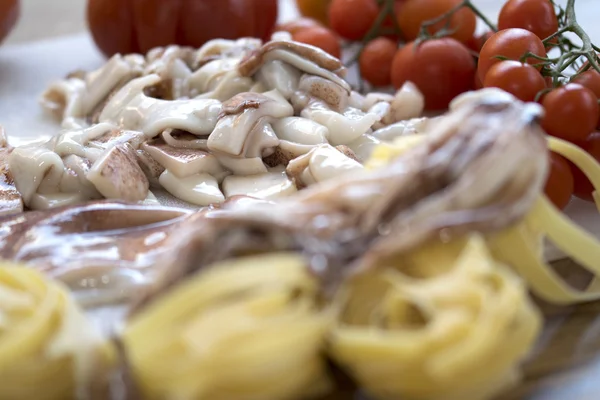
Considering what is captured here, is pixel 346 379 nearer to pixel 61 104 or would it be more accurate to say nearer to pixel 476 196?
pixel 476 196

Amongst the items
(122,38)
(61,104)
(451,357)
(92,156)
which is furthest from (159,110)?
(451,357)

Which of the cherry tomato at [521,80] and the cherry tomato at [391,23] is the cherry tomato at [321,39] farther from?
the cherry tomato at [521,80]

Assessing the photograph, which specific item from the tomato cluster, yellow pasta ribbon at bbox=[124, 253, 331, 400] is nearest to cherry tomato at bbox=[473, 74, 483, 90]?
the tomato cluster

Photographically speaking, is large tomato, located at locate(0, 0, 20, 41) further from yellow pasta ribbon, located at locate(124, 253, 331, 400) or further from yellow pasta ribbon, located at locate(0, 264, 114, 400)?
yellow pasta ribbon, located at locate(124, 253, 331, 400)

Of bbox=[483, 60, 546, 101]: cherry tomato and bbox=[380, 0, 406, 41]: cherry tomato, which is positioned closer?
bbox=[483, 60, 546, 101]: cherry tomato

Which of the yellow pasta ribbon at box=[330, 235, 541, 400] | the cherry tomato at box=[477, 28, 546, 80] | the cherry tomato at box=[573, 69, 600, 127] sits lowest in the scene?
the yellow pasta ribbon at box=[330, 235, 541, 400]

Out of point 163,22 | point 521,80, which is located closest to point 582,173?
point 521,80
